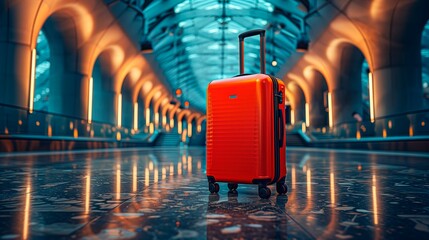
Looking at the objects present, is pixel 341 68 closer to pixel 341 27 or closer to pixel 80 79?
pixel 341 27

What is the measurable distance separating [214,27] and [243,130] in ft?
96.4

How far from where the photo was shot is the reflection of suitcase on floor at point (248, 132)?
2.61 meters

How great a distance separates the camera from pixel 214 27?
30828 mm

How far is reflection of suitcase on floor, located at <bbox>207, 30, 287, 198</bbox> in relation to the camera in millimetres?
2611

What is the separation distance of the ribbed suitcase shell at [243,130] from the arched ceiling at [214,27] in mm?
16618

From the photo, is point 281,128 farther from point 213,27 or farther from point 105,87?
point 213,27

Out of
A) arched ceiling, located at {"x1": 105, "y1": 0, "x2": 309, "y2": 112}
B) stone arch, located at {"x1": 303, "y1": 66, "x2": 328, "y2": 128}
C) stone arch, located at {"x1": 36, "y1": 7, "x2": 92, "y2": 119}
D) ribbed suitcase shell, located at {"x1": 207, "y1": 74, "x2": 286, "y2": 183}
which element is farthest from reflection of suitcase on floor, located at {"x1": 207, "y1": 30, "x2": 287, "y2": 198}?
stone arch, located at {"x1": 303, "y1": 66, "x2": 328, "y2": 128}

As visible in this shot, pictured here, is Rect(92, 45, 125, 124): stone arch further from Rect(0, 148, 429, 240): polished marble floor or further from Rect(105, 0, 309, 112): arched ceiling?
Rect(0, 148, 429, 240): polished marble floor

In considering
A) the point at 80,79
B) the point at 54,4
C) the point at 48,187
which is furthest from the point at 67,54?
the point at 48,187

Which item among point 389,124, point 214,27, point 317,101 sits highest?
point 214,27

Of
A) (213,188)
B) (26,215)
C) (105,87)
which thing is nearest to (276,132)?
(213,188)

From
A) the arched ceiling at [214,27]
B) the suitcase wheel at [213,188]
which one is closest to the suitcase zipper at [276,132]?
the suitcase wheel at [213,188]

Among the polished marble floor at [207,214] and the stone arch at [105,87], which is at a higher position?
the stone arch at [105,87]

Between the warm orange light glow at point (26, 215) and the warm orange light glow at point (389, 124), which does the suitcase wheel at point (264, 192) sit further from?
the warm orange light glow at point (389, 124)
